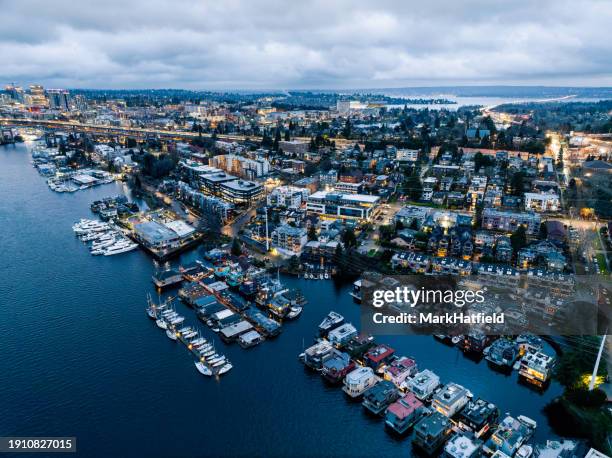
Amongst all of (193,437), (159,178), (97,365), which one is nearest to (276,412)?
(193,437)

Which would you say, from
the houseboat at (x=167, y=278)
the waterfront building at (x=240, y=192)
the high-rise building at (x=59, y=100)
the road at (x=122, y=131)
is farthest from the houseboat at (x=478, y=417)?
the high-rise building at (x=59, y=100)

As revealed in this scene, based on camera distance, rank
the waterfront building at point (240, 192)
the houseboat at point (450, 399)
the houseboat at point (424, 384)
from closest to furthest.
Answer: the houseboat at point (450, 399) < the houseboat at point (424, 384) < the waterfront building at point (240, 192)

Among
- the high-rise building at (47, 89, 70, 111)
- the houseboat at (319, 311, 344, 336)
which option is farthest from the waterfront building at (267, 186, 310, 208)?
the high-rise building at (47, 89, 70, 111)

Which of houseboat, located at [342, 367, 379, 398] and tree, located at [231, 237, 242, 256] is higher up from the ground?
tree, located at [231, 237, 242, 256]

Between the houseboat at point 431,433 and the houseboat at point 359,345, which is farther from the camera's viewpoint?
the houseboat at point 359,345

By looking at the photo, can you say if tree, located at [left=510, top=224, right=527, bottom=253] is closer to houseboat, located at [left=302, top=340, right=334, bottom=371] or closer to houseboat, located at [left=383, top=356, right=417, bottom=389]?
houseboat, located at [left=383, top=356, right=417, bottom=389]

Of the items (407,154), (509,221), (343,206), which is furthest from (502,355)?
(407,154)

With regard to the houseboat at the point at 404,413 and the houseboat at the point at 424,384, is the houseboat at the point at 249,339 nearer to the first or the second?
the houseboat at the point at 404,413
